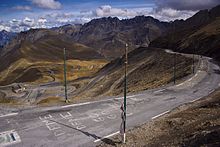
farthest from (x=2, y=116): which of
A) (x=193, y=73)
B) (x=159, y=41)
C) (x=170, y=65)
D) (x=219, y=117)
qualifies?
(x=159, y=41)

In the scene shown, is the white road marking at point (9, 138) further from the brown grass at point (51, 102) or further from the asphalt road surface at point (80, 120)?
the brown grass at point (51, 102)

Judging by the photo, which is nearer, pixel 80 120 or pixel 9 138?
pixel 9 138

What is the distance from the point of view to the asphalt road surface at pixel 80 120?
67.3ft

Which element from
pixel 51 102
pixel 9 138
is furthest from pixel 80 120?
pixel 51 102

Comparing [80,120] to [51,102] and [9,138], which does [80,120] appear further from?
[51,102]

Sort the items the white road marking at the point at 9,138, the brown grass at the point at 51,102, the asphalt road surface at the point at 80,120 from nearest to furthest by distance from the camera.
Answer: the white road marking at the point at 9,138 → the asphalt road surface at the point at 80,120 → the brown grass at the point at 51,102

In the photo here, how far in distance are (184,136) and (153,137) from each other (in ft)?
8.70

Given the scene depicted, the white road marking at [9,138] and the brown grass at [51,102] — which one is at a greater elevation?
the white road marking at [9,138]

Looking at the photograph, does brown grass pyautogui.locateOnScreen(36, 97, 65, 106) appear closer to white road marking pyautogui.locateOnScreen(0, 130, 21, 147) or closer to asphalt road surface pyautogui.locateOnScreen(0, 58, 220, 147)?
asphalt road surface pyautogui.locateOnScreen(0, 58, 220, 147)

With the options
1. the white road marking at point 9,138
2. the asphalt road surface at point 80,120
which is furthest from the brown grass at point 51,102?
the white road marking at point 9,138

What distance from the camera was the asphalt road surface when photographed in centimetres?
2052

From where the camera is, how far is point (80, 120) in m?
24.8

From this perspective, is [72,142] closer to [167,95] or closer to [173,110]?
[173,110]

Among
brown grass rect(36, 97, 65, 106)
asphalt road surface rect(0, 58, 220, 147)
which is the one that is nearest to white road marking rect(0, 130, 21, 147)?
asphalt road surface rect(0, 58, 220, 147)
